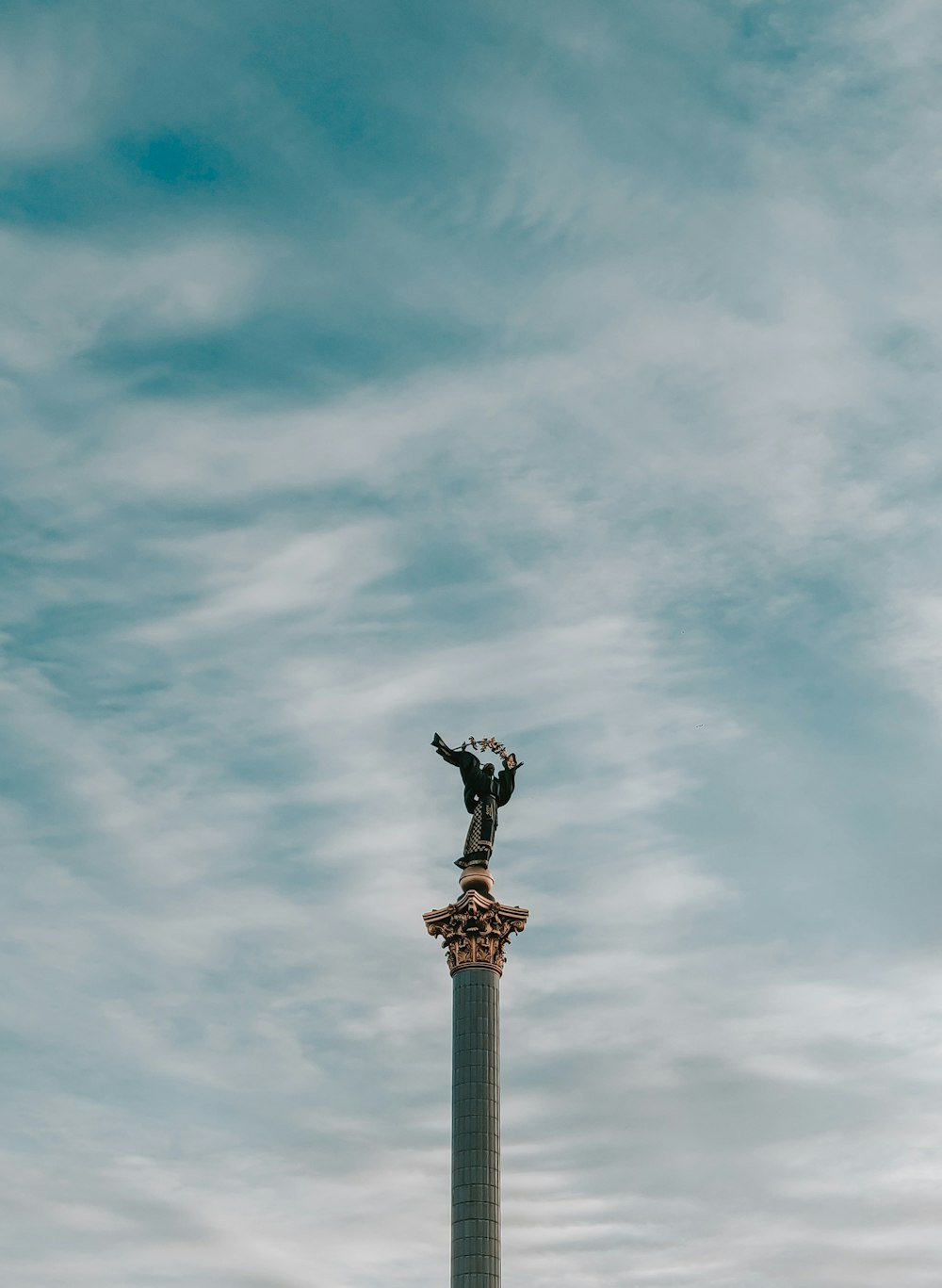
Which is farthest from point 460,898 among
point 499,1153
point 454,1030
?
point 499,1153

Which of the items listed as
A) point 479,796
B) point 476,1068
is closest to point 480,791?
point 479,796

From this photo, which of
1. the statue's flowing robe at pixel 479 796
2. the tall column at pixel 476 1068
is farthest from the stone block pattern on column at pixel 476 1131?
the statue's flowing robe at pixel 479 796

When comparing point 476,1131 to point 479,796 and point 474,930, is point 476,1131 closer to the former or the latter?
point 474,930

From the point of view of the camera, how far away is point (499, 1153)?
215ft

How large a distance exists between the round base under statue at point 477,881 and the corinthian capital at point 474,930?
2.92ft

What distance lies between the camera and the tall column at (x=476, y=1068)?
2493 inches

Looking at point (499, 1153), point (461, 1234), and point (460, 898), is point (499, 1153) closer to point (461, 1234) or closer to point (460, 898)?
point (461, 1234)

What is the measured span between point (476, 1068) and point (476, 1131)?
8.34 ft

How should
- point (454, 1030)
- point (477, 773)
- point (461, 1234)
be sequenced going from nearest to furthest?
point (461, 1234) → point (454, 1030) → point (477, 773)

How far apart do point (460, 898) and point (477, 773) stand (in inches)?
268

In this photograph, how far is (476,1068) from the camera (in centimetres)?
6656

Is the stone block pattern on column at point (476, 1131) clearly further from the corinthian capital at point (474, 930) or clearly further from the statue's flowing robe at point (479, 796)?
the statue's flowing robe at point (479, 796)

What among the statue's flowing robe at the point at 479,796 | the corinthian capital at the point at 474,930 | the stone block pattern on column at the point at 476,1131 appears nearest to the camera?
the stone block pattern on column at the point at 476,1131

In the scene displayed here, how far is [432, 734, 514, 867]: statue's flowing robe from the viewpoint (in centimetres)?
7306
